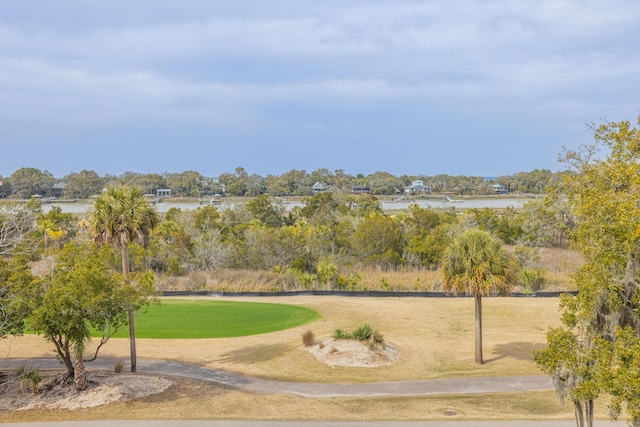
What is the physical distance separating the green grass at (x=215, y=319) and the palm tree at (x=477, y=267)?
9.80 m

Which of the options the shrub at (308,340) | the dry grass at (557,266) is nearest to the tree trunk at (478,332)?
the shrub at (308,340)

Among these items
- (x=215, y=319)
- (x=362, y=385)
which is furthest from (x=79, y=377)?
(x=215, y=319)

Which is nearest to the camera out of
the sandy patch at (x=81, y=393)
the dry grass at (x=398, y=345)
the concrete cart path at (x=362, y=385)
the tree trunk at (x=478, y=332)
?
the sandy patch at (x=81, y=393)

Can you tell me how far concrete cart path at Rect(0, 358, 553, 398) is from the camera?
58.8ft

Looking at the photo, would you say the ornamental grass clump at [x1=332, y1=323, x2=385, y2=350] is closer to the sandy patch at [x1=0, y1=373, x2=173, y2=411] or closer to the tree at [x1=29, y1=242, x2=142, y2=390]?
the sandy patch at [x1=0, y1=373, x2=173, y2=411]

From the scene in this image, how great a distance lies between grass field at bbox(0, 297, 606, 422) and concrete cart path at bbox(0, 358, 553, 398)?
59cm

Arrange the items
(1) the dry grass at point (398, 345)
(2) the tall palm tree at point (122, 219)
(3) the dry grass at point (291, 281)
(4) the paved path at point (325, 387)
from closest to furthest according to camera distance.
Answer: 1. (4) the paved path at point (325, 387)
2. (2) the tall palm tree at point (122, 219)
3. (1) the dry grass at point (398, 345)
4. (3) the dry grass at point (291, 281)

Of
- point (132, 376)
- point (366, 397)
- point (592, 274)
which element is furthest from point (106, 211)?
point (592, 274)

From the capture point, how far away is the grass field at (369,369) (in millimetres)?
15648

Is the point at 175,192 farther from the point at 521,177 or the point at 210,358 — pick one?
the point at 210,358

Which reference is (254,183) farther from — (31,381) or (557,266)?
(31,381)

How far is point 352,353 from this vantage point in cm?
2166

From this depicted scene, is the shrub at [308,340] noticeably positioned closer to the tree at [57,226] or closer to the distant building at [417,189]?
the tree at [57,226]

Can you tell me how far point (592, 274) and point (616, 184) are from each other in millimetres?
1895
